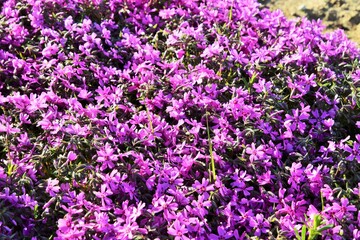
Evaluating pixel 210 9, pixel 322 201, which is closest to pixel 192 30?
pixel 210 9

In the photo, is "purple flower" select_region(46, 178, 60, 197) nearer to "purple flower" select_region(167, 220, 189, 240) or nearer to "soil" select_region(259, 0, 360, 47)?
"purple flower" select_region(167, 220, 189, 240)

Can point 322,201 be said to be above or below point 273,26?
below

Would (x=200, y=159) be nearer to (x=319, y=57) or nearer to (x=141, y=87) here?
(x=141, y=87)

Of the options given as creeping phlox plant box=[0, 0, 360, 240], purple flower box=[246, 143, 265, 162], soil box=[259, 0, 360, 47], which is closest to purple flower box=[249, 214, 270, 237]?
creeping phlox plant box=[0, 0, 360, 240]

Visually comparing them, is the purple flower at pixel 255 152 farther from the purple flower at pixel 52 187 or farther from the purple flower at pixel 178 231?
the purple flower at pixel 52 187

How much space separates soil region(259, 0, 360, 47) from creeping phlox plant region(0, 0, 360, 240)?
1.04 meters

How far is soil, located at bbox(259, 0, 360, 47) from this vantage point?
5.89 meters

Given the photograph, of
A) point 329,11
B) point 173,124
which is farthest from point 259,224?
point 329,11

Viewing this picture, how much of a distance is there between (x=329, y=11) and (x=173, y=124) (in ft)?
9.71

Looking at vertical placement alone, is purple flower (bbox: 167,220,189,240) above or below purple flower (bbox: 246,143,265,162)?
below

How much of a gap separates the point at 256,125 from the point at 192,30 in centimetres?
114

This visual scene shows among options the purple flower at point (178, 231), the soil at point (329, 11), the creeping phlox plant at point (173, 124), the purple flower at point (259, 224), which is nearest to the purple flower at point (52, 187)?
the creeping phlox plant at point (173, 124)

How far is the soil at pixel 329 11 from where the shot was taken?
232 inches

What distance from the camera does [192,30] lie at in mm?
4523
